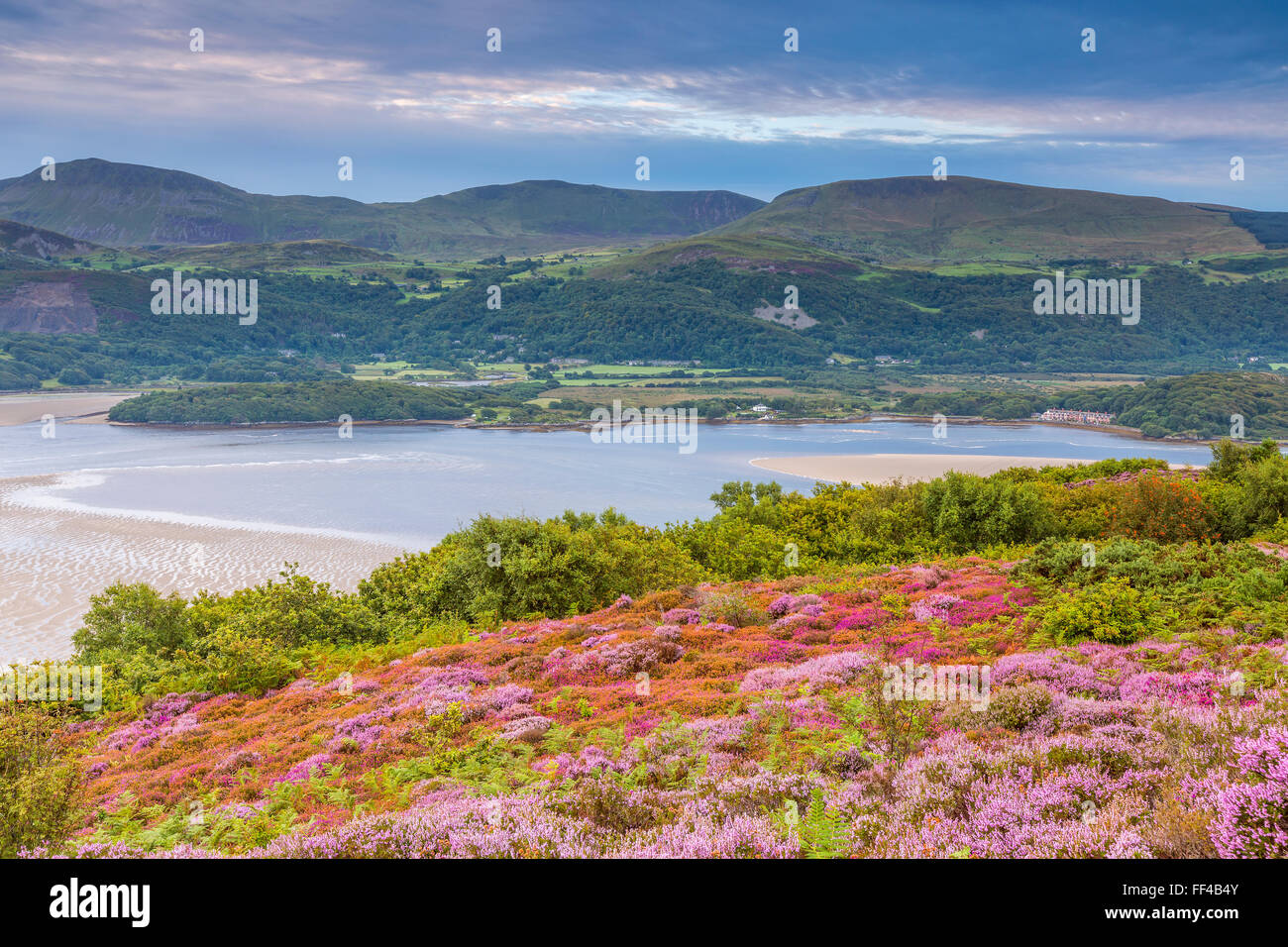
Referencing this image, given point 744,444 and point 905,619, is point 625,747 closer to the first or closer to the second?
point 905,619

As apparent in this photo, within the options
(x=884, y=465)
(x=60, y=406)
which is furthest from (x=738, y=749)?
(x=60, y=406)

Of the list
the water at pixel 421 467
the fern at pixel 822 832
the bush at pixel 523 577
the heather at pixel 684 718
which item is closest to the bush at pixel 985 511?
the heather at pixel 684 718

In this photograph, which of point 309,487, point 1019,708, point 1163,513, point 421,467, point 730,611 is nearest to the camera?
point 1019,708

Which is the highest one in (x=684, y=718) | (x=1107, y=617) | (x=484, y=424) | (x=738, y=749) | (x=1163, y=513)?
(x=484, y=424)

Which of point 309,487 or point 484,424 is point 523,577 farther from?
point 484,424

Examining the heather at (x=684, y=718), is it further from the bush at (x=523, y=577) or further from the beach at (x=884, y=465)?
the beach at (x=884, y=465)

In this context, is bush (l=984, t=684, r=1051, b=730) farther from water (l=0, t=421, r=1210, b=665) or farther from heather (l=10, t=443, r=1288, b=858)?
water (l=0, t=421, r=1210, b=665)

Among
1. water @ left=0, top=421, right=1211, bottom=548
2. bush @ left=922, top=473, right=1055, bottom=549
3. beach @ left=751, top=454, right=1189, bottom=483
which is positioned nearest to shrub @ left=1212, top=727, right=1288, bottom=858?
bush @ left=922, top=473, right=1055, bottom=549
